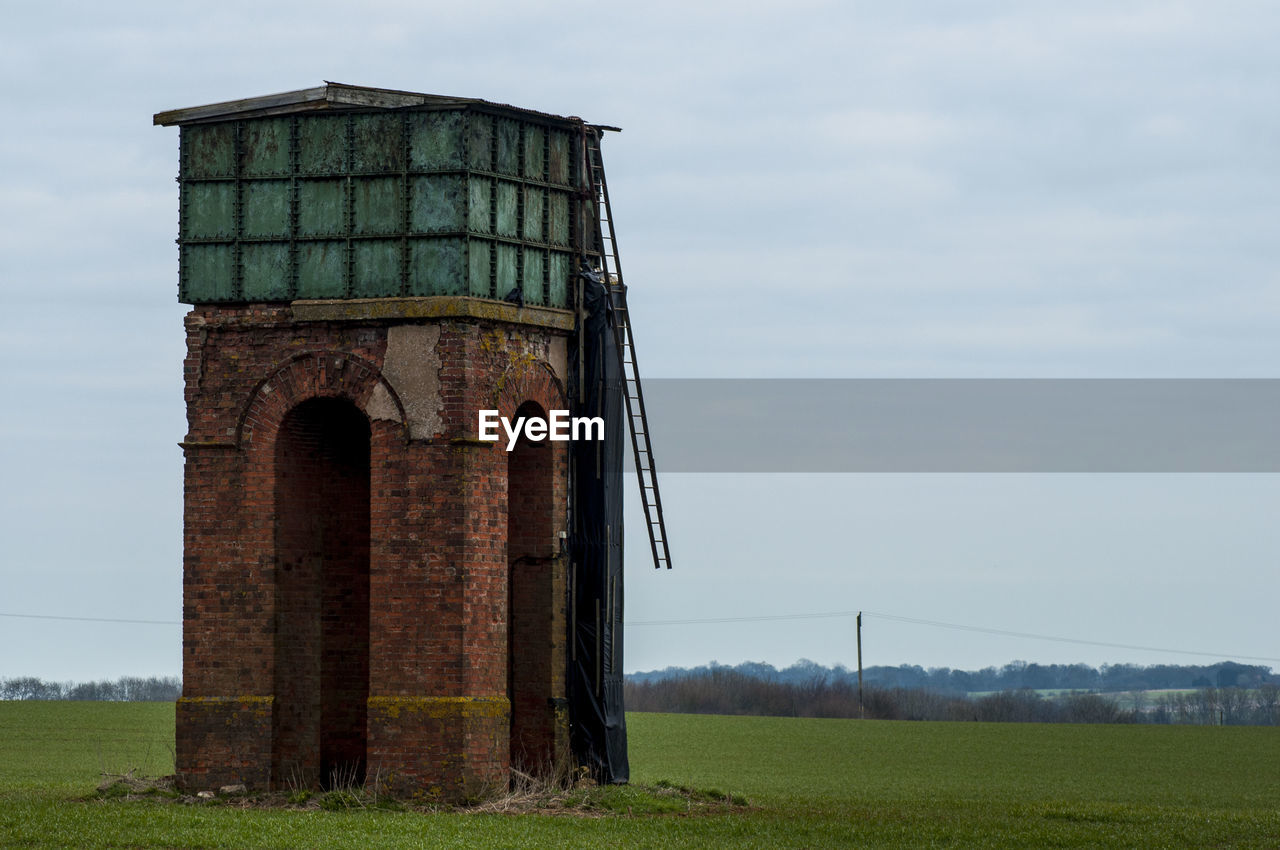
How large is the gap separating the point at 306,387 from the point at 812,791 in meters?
13.8

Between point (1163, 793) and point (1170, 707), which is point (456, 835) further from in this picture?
point (1170, 707)

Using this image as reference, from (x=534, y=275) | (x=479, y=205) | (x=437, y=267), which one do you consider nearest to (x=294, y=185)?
(x=437, y=267)

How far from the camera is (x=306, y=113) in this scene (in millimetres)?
23984

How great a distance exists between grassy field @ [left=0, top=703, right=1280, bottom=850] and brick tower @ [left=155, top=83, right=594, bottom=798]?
6.09ft

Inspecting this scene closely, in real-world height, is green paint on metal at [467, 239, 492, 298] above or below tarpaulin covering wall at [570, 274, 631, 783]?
above

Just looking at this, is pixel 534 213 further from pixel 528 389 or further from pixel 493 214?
pixel 528 389

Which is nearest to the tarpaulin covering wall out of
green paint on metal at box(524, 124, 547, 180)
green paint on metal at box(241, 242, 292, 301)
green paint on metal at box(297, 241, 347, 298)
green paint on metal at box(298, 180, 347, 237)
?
green paint on metal at box(524, 124, 547, 180)

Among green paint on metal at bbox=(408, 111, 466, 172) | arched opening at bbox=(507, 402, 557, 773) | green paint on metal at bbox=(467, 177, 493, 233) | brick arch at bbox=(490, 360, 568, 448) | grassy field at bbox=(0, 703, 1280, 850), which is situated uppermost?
green paint on metal at bbox=(408, 111, 466, 172)

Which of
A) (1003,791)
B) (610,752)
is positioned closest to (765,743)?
(1003,791)

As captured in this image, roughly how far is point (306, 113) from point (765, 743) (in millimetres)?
32046

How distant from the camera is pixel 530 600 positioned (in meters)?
24.7

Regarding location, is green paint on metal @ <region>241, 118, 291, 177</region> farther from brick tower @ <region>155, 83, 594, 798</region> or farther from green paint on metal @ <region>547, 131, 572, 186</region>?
green paint on metal @ <region>547, 131, 572, 186</region>

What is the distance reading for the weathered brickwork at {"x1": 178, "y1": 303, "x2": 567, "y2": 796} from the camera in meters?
22.6

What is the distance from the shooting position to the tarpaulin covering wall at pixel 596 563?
24672 millimetres
